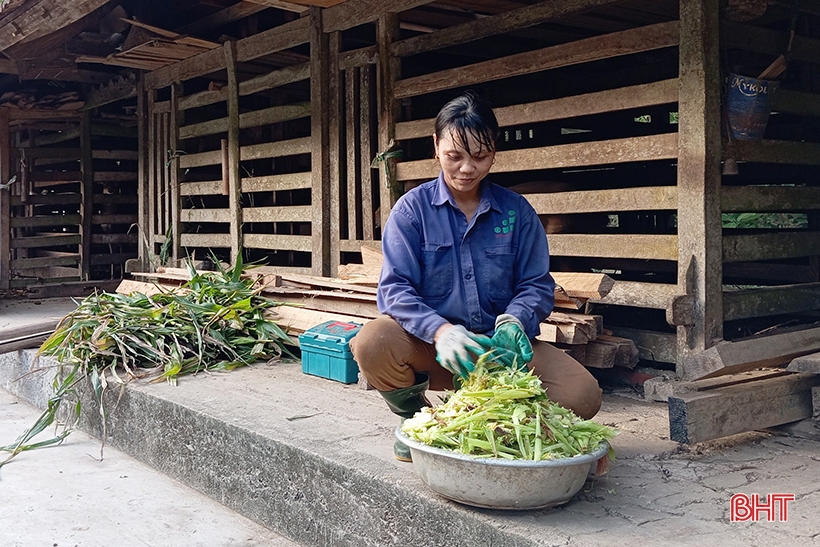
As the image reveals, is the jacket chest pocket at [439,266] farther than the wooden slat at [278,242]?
No

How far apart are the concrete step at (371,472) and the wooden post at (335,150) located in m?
1.70

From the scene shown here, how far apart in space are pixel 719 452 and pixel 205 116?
303 inches

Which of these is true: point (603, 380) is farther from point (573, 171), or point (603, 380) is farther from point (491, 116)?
point (573, 171)

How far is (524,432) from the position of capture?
2.69 metres

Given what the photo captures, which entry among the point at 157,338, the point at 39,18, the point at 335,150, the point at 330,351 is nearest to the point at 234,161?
the point at 335,150

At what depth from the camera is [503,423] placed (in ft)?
8.89

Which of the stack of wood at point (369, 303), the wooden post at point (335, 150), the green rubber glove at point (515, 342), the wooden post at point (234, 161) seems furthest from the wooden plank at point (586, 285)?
the wooden post at point (234, 161)

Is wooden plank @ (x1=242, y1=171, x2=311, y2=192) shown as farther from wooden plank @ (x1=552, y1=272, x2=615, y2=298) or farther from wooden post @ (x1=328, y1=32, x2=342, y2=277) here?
wooden plank @ (x1=552, y1=272, x2=615, y2=298)

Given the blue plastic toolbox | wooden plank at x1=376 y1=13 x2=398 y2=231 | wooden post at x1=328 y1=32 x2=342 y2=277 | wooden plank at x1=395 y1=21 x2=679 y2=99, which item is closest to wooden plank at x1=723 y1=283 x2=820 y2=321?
wooden plank at x1=395 y1=21 x2=679 y2=99

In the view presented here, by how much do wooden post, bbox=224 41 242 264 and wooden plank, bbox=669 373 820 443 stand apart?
559 centimetres

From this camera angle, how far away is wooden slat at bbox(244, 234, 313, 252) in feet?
24.6

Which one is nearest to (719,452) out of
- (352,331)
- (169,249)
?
(352,331)

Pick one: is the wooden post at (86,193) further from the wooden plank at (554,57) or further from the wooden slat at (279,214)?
the wooden plank at (554,57)

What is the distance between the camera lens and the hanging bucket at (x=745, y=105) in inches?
174
